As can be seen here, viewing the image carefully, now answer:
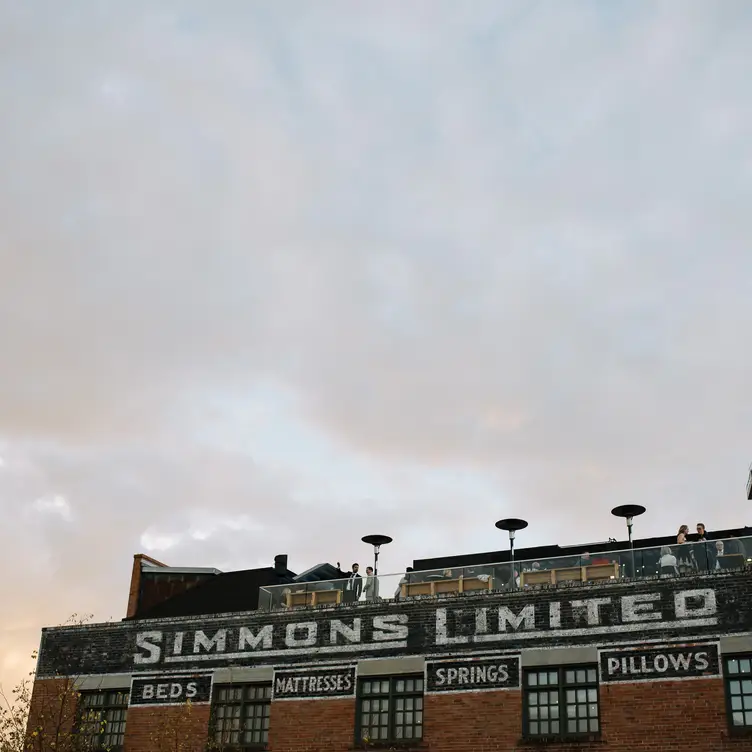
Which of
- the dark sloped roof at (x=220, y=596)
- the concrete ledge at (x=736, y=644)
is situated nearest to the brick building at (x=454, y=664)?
the concrete ledge at (x=736, y=644)

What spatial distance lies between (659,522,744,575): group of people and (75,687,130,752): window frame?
1656 cm

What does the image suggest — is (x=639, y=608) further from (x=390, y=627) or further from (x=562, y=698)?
(x=390, y=627)

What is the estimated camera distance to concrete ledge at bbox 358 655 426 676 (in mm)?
29266

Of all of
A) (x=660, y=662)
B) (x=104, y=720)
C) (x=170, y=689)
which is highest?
(x=660, y=662)

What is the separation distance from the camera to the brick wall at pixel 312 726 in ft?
95.8

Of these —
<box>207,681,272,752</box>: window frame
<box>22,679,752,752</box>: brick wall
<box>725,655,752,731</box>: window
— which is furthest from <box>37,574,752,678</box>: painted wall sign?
<box>22,679,752,752</box>: brick wall

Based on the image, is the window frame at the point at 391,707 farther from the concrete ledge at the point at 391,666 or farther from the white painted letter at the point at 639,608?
the white painted letter at the point at 639,608

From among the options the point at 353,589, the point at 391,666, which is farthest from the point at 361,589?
the point at 391,666

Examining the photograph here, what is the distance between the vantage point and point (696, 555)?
27438mm

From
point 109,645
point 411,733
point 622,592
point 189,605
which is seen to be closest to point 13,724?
point 109,645

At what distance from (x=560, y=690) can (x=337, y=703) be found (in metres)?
6.31

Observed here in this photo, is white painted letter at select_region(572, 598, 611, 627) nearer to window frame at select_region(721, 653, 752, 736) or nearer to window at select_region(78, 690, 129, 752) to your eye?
window frame at select_region(721, 653, 752, 736)

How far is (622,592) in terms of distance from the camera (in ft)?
91.1

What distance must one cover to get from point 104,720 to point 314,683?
6908mm
